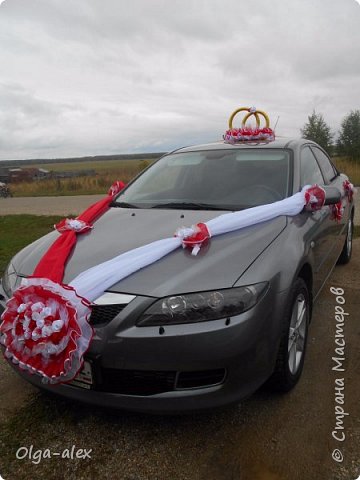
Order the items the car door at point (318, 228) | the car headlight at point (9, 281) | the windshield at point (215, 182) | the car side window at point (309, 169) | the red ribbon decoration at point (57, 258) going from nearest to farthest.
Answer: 1. the red ribbon decoration at point (57, 258)
2. the car headlight at point (9, 281)
3. the car door at point (318, 228)
4. the windshield at point (215, 182)
5. the car side window at point (309, 169)

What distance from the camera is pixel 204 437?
2.10 metres

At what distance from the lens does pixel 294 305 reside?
91.1 inches

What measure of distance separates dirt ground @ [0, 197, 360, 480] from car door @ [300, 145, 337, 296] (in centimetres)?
81

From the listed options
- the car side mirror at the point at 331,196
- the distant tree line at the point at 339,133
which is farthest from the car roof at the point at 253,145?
the distant tree line at the point at 339,133

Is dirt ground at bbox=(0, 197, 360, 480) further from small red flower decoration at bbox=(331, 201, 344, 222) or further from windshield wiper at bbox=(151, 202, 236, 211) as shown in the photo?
small red flower decoration at bbox=(331, 201, 344, 222)

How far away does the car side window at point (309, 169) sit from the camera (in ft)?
10.6

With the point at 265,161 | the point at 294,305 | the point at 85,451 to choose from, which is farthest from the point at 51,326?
the point at 265,161

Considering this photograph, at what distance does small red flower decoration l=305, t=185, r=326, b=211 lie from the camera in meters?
2.80

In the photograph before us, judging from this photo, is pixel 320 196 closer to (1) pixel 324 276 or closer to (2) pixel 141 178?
(1) pixel 324 276

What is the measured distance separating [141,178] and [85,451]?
7.84 feet

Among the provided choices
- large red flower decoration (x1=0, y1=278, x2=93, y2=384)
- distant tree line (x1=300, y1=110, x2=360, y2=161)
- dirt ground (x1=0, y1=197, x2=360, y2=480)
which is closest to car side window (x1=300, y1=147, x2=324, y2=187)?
dirt ground (x1=0, y1=197, x2=360, y2=480)

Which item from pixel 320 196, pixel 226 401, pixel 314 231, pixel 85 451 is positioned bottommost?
pixel 85 451

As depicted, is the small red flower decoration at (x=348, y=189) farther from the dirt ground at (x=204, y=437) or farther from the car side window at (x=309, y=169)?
the dirt ground at (x=204, y=437)

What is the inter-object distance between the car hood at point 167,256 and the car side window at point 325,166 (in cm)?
177
